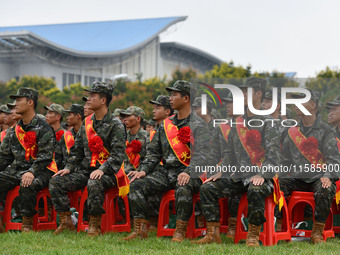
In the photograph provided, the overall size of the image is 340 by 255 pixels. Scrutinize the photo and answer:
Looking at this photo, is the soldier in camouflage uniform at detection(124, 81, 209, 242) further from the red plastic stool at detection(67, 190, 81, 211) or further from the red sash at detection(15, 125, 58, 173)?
the red sash at detection(15, 125, 58, 173)

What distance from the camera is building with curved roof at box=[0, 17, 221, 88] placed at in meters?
50.1

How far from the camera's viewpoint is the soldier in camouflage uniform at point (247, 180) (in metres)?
6.14

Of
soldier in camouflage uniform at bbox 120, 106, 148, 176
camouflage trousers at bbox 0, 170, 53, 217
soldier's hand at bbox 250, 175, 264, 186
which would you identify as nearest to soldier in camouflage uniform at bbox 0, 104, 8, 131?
soldier in camouflage uniform at bbox 120, 106, 148, 176

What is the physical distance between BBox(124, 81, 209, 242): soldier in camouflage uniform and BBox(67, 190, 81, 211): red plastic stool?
1.22 meters

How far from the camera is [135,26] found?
72.2 meters

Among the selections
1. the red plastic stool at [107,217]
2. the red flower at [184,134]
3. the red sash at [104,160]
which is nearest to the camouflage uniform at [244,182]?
the red flower at [184,134]

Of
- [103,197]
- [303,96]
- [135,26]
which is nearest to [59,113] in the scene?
[103,197]

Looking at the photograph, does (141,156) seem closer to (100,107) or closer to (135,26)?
(100,107)

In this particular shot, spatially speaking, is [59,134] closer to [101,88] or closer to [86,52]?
[101,88]

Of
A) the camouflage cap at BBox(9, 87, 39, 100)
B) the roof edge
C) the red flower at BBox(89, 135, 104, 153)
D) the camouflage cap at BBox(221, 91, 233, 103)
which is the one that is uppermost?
the roof edge

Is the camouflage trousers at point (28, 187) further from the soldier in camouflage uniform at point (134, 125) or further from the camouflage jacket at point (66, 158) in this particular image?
the soldier in camouflage uniform at point (134, 125)

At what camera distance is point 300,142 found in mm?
7070

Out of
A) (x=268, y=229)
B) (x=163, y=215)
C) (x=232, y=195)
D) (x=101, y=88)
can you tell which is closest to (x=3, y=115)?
(x=101, y=88)

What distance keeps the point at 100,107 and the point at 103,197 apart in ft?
4.12
